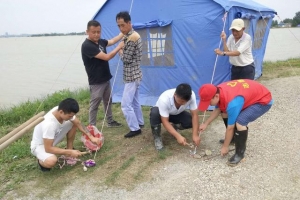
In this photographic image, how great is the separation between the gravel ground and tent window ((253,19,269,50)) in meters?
3.54

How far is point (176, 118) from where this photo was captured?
3.79m

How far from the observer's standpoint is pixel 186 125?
3771mm

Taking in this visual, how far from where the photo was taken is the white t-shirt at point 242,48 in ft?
14.4

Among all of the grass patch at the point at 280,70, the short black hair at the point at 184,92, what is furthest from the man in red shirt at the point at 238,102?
the grass patch at the point at 280,70

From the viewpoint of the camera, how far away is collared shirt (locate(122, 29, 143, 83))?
3879 millimetres

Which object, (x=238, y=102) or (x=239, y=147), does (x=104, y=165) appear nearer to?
(x=239, y=147)

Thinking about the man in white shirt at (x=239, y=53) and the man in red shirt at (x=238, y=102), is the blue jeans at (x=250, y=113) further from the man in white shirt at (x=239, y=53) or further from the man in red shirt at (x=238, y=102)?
the man in white shirt at (x=239, y=53)

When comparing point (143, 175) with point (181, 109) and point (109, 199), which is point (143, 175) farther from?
point (181, 109)

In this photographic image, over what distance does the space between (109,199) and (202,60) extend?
3439 millimetres

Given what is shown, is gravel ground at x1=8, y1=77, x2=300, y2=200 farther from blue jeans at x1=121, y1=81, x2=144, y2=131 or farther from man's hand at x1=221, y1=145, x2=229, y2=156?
blue jeans at x1=121, y1=81, x2=144, y2=131

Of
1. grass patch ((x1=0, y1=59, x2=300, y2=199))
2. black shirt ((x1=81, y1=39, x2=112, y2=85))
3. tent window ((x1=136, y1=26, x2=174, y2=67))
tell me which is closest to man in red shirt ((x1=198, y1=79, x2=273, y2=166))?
grass patch ((x1=0, y1=59, x2=300, y2=199))

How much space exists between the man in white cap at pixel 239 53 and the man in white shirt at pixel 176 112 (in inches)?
55.5

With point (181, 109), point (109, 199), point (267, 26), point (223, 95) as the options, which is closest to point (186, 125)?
point (181, 109)

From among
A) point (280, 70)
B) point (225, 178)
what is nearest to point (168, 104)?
point (225, 178)
